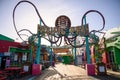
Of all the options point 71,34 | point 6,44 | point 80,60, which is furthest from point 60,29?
point 80,60

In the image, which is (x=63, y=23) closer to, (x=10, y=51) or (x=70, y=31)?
(x=70, y=31)

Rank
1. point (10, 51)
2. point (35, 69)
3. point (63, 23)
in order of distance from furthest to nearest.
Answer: point (10, 51)
point (63, 23)
point (35, 69)

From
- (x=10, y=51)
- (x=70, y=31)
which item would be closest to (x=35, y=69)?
(x=70, y=31)

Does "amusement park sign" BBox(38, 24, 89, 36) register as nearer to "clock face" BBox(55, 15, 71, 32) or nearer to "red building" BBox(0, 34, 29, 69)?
"clock face" BBox(55, 15, 71, 32)

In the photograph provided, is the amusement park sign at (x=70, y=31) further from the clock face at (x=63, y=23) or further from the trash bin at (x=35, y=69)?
the trash bin at (x=35, y=69)

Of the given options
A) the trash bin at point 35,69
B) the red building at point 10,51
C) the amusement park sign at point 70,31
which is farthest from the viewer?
the red building at point 10,51

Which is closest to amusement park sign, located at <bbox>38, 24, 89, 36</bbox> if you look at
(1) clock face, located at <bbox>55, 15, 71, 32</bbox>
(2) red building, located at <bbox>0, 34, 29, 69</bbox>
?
(1) clock face, located at <bbox>55, 15, 71, 32</bbox>

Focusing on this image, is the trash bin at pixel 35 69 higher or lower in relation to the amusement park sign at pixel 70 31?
lower

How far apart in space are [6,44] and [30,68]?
8417 millimetres

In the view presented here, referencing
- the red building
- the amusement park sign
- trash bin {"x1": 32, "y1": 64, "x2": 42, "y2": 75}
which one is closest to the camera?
trash bin {"x1": 32, "y1": 64, "x2": 42, "y2": 75}

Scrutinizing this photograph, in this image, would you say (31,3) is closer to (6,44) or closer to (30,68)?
(30,68)

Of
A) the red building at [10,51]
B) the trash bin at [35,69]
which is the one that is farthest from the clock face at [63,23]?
the red building at [10,51]

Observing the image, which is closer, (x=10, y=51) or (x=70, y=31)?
(x=70, y=31)

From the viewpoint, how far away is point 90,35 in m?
14.1
